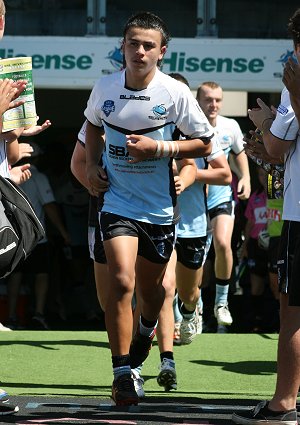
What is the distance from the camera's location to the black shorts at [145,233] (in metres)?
6.70

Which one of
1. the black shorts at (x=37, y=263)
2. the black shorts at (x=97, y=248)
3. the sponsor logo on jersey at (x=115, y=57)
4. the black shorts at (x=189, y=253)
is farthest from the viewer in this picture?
the black shorts at (x=37, y=263)

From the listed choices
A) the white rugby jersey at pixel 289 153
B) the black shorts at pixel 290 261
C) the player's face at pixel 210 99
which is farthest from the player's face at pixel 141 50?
the player's face at pixel 210 99

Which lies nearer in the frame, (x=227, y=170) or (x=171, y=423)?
(x=171, y=423)

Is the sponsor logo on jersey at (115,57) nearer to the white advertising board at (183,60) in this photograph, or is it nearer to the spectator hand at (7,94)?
the white advertising board at (183,60)

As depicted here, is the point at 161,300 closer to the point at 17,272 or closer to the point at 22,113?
the point at 22,113

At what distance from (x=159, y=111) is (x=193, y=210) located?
282 centimetres

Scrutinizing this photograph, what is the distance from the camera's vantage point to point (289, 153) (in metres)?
5.92

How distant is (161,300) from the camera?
7.11m

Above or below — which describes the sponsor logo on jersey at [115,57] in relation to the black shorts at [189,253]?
above

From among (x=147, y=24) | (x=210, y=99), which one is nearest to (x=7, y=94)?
(x=147, y=24)

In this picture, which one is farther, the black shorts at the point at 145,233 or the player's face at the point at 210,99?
the player's face at the point at 210,99

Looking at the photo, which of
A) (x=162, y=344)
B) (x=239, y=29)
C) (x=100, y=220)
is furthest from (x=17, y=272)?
(x=100, y=220)

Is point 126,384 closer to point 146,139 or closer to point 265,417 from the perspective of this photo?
point 265,417

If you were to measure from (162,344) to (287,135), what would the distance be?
246 cm
